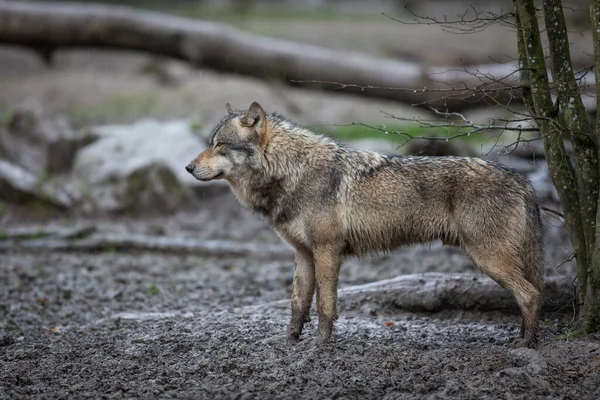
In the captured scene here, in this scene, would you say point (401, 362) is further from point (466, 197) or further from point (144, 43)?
point (144, 43)

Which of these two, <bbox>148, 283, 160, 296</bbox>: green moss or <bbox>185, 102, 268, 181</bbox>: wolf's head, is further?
<bbox>148, 283, 160, 296</bbox>: green moss

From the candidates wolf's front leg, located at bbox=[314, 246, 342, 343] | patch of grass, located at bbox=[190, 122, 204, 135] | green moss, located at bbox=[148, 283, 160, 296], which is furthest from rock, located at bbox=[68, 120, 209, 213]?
wolf's front leg, located at bbox=[314, 246, 342, 343]

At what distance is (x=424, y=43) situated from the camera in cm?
2277

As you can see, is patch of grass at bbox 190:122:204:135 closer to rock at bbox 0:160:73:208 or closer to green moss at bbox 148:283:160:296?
rock at bbox 0:160:73:208

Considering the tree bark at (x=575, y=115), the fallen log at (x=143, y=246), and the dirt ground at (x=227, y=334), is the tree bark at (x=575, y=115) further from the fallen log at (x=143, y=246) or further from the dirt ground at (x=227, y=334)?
the fallen log at (x=143, y=246)

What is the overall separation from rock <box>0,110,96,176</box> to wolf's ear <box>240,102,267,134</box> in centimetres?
769

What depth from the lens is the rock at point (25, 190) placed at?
12750mm

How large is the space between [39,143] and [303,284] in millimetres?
8493

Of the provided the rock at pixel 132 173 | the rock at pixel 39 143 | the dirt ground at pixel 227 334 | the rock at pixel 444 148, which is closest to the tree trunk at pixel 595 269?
the dirt ground at pixel 227 334

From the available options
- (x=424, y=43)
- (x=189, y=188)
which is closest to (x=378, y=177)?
(x=189, y=188)

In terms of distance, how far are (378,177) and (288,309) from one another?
2.02 metres

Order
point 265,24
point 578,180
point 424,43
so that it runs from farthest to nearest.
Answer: point 265,24, point 424,43, point 578,180

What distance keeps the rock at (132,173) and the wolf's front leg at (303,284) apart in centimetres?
658

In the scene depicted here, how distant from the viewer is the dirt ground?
550 cm
